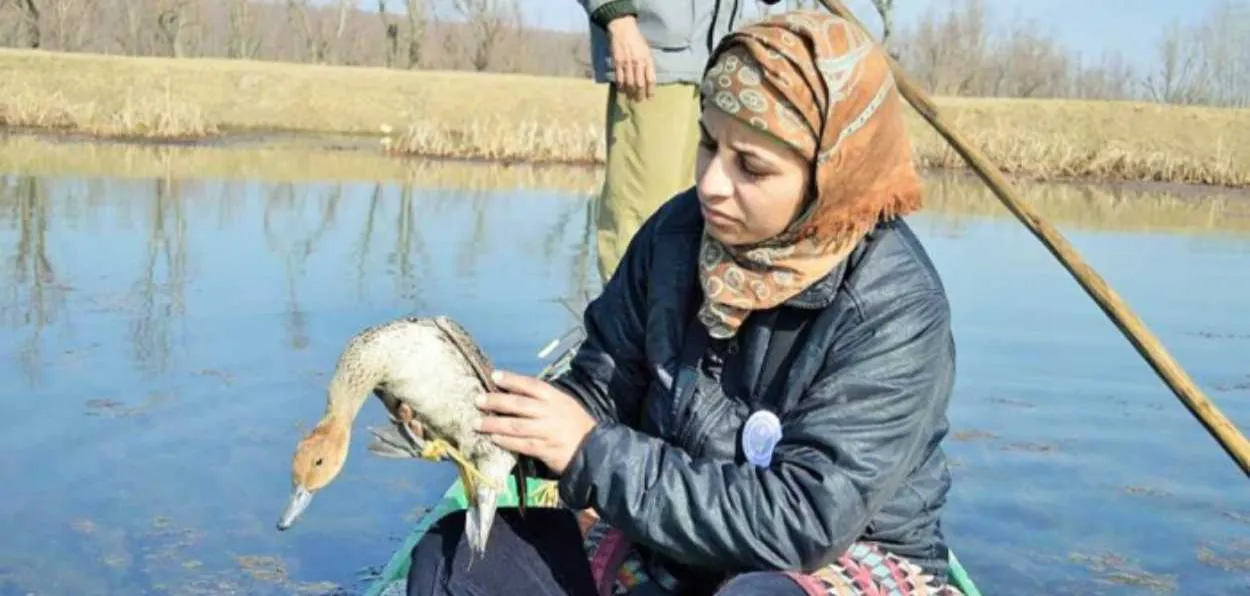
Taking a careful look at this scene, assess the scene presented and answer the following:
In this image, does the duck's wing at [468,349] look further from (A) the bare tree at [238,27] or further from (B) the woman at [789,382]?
(A) the bare tree at [238,27]

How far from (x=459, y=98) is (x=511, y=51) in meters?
28.0

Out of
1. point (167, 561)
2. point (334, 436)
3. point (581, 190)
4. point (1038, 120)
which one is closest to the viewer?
point (334, 436)

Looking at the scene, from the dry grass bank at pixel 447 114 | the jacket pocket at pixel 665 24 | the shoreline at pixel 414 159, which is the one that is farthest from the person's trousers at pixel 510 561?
the dry grass bank at pixel 447 114

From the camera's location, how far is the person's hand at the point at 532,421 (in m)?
2.19

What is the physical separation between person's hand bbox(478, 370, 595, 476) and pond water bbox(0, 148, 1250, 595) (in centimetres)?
151

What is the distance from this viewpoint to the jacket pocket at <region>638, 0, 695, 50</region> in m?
4.32

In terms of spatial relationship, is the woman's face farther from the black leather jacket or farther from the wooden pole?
the wooden pole

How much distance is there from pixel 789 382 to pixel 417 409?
1.86ft

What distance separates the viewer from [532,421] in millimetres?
2203

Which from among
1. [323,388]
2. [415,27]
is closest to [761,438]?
[323,388]

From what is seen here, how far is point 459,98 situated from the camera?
101 feet

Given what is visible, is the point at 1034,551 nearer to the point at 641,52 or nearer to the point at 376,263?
the point at 641,52

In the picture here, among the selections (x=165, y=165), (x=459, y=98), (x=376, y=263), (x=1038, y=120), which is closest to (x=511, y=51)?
(x=459, y=98)

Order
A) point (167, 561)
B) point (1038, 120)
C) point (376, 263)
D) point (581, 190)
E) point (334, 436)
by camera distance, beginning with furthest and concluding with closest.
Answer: point (1038, 120)
point (581, 190)
point (376, 263)
point (167, 561)
point (334, 436)
